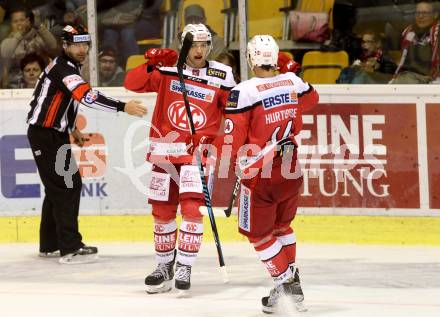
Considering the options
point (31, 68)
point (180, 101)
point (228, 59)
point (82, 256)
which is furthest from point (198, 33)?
point (31, 68)

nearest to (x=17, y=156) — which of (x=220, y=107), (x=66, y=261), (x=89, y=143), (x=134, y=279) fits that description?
(x=89, y=143)

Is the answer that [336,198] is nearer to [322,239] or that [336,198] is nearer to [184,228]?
[322,239]

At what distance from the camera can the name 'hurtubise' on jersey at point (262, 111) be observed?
19.3 feet

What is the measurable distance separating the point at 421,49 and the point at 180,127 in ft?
7.79

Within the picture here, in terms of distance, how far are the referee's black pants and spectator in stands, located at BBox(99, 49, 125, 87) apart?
38.8 inches

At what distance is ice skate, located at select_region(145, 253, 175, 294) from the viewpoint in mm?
6699

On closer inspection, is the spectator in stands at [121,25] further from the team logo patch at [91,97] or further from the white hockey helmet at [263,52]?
the white hockey helmet at [263,52]

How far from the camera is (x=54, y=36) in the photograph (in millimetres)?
8992

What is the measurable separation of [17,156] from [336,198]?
2243 millimetres

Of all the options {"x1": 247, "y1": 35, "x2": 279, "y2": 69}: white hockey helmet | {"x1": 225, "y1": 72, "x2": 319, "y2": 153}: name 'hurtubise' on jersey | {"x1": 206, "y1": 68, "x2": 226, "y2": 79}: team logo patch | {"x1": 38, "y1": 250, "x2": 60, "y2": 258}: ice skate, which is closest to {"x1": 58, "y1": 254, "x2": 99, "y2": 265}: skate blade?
{"x1": 38, "y1": 250, "x2": 60, "y2": 258}: ice skate

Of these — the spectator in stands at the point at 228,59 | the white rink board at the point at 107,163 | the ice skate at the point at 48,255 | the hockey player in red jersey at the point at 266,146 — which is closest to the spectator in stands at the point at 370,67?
the spectator in stands at the point at 228,59

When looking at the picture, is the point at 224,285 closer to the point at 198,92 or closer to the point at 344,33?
the point at 198,92

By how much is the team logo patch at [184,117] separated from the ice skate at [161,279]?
78 cm

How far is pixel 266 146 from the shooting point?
5.99 meters
